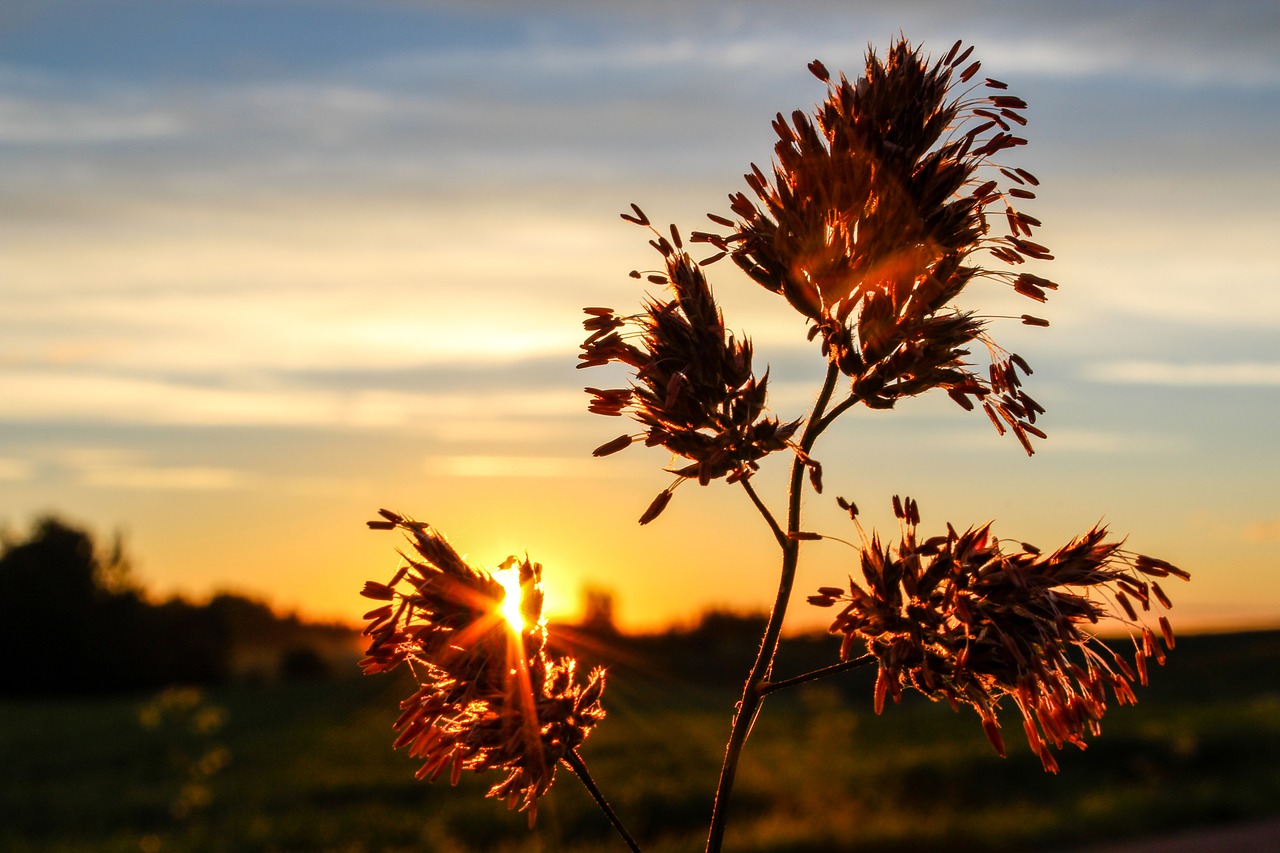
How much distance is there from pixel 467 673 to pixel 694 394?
98cm

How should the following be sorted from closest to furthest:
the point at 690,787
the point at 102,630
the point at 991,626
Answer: the point at 991,626 → the point at 690,787 → the point at 102,630

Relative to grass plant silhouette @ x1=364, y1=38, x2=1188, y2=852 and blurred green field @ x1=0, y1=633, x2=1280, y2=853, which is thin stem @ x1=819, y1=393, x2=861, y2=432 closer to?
grass plant silhouette @ x1=364, y1=38, x2=1188, y2=852

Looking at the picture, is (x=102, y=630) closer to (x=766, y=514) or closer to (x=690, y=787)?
(x=690, y=787)

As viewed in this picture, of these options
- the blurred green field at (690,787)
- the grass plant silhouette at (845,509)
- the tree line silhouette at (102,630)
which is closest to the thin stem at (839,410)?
the grass plant silhouette at (845,509)

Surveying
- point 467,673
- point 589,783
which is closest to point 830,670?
point 589,783

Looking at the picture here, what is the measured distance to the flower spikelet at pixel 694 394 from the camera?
3.23 metres

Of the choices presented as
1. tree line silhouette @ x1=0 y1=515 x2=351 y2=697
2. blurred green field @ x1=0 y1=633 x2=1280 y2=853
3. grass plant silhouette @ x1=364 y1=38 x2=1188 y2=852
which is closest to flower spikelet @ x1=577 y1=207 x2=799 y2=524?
grass plant silhouette @ x1=364 y1=38 x2=1188 y2=852

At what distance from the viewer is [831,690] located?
3944cm

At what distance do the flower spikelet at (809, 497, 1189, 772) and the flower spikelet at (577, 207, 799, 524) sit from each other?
461mm

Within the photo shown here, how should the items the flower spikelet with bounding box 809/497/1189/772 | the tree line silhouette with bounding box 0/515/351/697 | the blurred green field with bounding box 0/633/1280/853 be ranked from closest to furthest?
1. the flower spikelet with bounding box 809/497/1189/772
2. the blurred green field with bounding box 0/633/1280/853
3. the tree line silhouette with bounding box 0/515/351/697

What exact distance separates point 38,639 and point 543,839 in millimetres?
72113

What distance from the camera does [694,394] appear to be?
323cm

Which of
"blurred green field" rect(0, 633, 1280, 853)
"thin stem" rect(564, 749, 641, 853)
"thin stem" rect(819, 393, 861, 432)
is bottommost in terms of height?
"blurred green field" rect(0, 633, 1280, 853)

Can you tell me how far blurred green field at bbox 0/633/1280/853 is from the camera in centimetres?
3098
